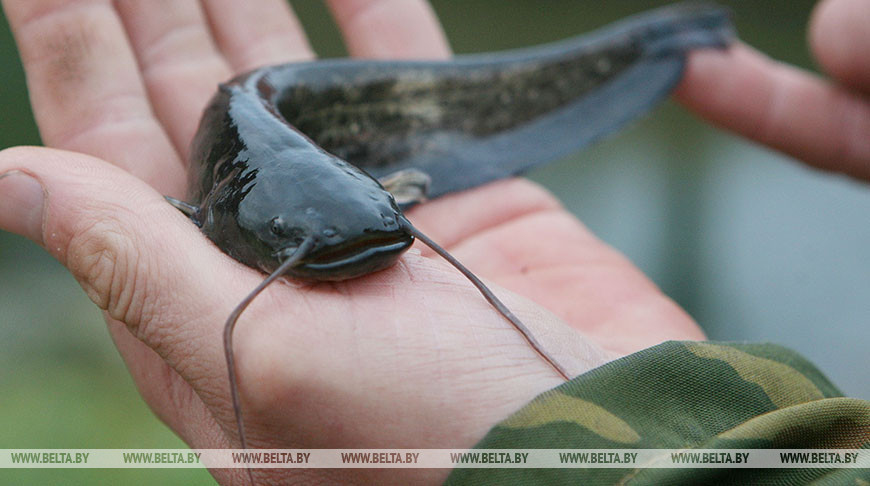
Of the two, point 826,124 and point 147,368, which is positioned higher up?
point 147,368

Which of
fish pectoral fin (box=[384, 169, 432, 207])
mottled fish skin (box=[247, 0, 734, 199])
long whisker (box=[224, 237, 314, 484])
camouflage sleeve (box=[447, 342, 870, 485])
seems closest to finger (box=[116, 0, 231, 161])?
mottled fish skin (box=[247, 0, 734, 199])

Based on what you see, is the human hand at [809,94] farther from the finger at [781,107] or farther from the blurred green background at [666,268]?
the blurred green background at [666,268]

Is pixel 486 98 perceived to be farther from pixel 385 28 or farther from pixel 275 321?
pixel 275 321

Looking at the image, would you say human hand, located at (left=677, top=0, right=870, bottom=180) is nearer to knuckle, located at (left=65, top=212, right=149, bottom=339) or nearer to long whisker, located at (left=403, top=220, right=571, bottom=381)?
long whisker, located at (left=403, top=220, right=571, bottom=381)

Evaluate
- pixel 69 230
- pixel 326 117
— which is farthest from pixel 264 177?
pixel 326 117

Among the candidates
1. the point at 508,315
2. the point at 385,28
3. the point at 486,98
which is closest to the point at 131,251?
the point at 508,315

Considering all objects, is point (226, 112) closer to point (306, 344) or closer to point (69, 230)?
point (69, 230)

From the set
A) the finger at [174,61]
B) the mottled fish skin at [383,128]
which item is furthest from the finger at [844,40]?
the finger at [174,61]
